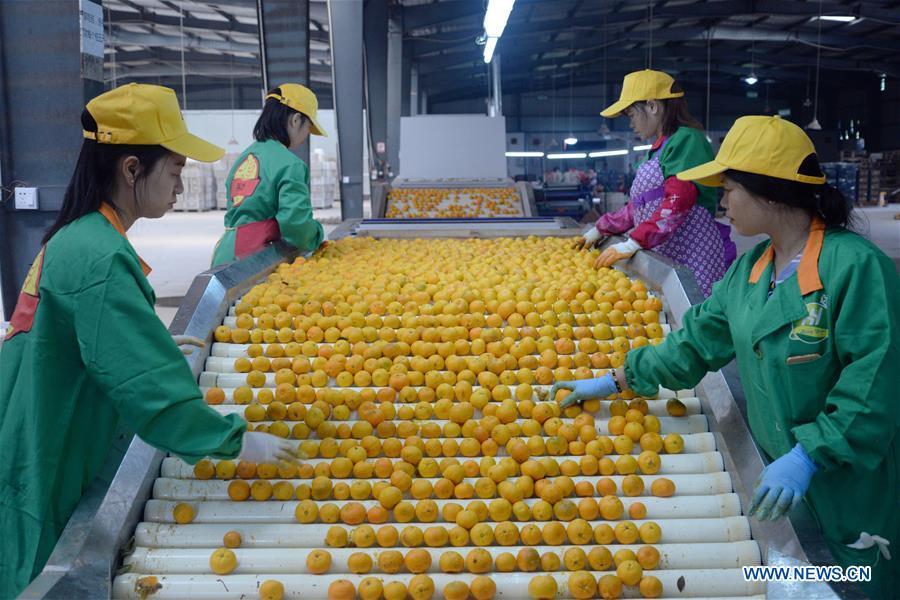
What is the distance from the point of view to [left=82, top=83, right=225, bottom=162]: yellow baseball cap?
1.82 m

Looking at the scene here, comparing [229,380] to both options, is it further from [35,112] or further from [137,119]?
[35,112]

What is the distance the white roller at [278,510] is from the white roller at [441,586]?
22cm

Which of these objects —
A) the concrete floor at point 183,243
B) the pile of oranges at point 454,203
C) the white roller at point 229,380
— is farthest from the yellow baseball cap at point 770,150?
the pile of oranges at point 454,203

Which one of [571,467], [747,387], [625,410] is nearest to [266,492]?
[571,467]

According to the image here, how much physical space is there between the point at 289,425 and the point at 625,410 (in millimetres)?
1128

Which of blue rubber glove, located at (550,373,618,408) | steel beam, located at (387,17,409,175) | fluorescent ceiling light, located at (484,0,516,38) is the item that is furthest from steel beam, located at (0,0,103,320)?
steel beam, located at (387,17,409,175)

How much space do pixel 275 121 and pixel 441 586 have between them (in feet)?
9.43

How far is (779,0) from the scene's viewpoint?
18828 mm

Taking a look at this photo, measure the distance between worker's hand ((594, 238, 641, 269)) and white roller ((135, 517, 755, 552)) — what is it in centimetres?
173

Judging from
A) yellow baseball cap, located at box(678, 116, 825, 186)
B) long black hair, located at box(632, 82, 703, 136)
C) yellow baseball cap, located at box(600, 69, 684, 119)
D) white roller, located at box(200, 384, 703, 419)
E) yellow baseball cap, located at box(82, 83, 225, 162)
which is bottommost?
white roller, located at box(200, 384, 703, 419)

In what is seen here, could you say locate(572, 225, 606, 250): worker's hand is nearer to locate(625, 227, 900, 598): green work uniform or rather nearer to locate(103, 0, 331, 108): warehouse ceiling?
locate(625, 227, 900, 598): green work uniform

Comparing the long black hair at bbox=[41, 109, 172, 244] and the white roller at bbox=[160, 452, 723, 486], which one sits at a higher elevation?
the long black hair at bbox=[41, 109, 172, 244]

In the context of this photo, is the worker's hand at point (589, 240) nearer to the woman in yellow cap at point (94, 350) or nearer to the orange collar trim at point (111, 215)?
the woman in yellow cap at point (94, 350)

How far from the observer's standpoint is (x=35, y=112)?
4680 mm
